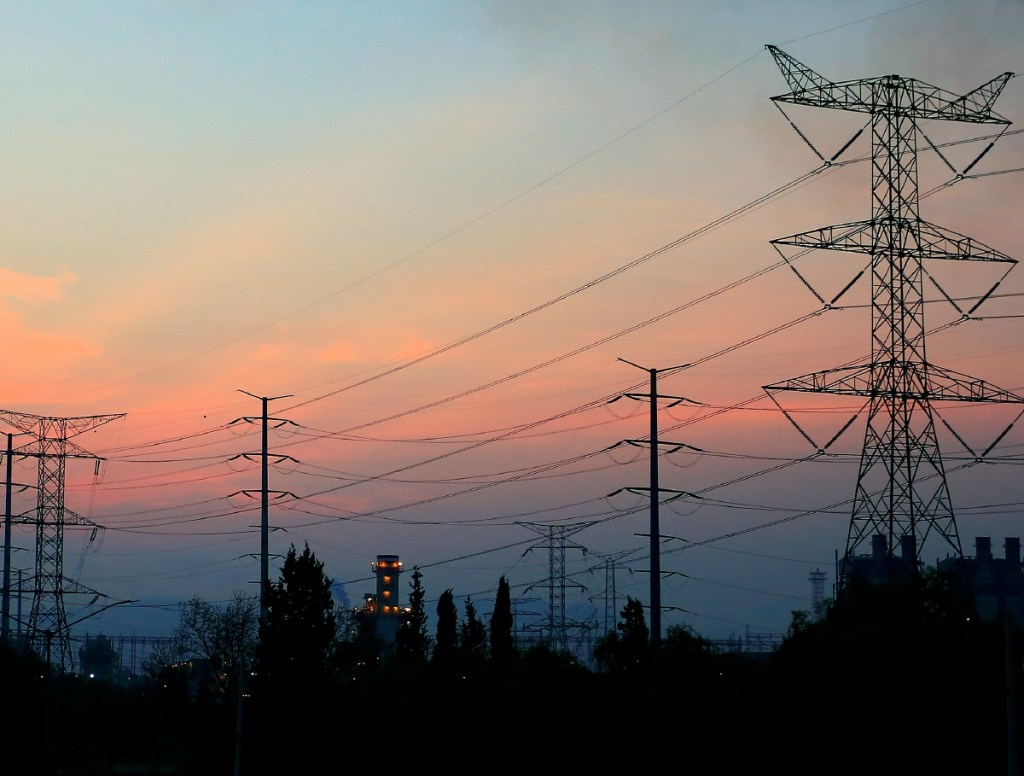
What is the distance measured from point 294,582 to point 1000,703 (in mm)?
42900

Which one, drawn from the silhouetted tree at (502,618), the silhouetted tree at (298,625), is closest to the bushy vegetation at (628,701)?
the silhouetted tree at (298,625)

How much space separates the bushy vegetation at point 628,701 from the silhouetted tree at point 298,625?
8 cm

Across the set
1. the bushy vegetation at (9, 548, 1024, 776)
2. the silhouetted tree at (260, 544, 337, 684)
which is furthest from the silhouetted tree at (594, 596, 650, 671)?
the silhouetted tree at (260, 544, 337, 684)

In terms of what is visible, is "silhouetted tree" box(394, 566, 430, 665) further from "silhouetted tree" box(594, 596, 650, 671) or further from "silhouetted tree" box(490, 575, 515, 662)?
"silhouetted tree" box(594, 596, 650, 671)

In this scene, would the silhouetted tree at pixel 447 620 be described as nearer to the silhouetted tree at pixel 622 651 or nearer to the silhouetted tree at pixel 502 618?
the silhouetted tree at pixel 502 618

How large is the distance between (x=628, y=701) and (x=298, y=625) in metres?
28.6

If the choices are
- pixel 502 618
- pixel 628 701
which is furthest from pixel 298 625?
pixel 628 701

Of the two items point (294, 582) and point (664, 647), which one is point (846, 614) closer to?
point (664, 647)

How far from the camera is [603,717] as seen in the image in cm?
5331

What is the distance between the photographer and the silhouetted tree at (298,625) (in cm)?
7388

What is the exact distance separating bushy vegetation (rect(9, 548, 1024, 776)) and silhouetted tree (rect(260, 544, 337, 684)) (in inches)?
3.3

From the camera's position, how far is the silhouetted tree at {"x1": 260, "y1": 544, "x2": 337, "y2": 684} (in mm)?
73875

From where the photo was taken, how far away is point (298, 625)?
7550 centimetres

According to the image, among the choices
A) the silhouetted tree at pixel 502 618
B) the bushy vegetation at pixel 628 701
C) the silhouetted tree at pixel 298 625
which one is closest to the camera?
the bushy vegetation at pixel 628 701
